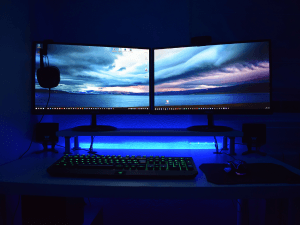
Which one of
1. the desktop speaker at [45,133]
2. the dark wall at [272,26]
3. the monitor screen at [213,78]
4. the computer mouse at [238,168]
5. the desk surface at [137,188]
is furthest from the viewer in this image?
the dark wall at [272,26]

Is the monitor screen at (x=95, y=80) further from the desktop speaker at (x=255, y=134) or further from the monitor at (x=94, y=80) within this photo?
the desktop speaker at (x=255, y=134)

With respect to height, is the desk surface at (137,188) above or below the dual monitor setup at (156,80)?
below

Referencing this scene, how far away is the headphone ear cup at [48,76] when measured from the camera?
104 centimetres

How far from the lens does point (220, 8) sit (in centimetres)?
133

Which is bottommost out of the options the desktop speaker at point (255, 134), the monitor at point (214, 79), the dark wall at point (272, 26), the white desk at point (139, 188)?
the white desk at point (139, 188)

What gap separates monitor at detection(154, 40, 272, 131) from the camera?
1.04 m

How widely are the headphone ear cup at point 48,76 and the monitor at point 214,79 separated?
57 centimetres

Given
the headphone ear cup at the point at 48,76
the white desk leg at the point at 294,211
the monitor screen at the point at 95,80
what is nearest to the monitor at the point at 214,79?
the monitor screen at the point at 95,80

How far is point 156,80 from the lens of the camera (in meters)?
1.15

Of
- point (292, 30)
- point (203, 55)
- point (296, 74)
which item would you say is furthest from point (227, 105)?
point (292, 30)

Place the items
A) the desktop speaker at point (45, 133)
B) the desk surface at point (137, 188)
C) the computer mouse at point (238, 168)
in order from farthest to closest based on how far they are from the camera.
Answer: the desktop speaker at point (45, 133) < the computer mouse at point (238, 168) < the desk surface at point (137, 188)

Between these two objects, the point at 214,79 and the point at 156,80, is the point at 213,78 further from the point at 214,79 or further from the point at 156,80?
the point at 156,80

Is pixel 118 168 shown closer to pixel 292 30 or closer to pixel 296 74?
pixel 296 74

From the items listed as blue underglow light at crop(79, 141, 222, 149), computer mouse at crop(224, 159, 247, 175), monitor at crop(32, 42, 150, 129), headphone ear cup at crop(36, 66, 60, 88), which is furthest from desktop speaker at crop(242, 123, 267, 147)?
headphone ear cup at crop(36, 66, 60, 88)
